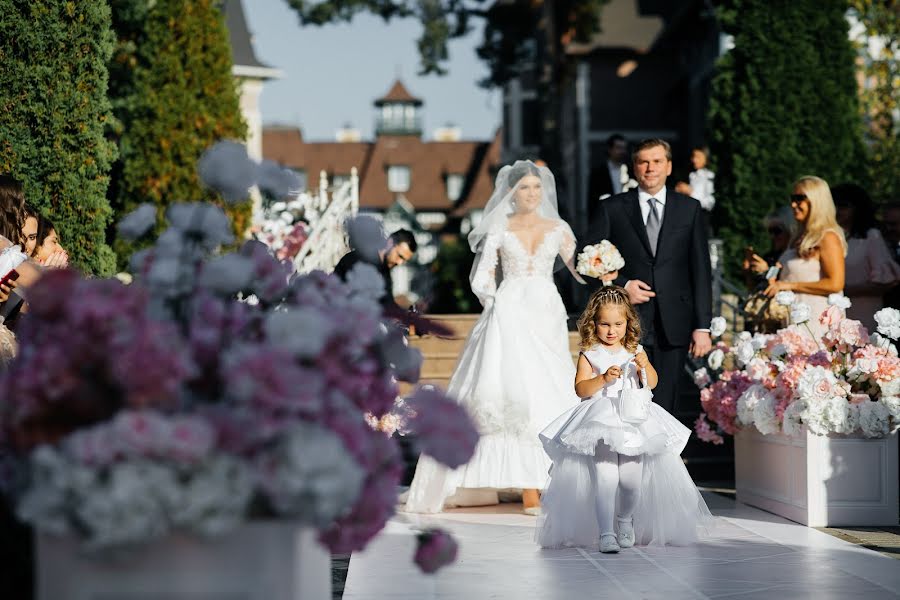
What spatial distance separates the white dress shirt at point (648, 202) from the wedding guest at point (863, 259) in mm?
2268

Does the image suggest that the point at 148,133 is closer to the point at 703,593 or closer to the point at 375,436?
the point at 703,593

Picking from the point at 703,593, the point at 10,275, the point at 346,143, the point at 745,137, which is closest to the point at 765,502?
the point at 703,593

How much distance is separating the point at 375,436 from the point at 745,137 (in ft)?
49.9

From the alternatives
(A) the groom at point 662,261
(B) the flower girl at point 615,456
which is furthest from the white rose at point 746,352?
(B) the flower girl at point 615,456

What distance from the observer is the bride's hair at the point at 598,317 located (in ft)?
23.6

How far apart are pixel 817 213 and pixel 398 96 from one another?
87512mm

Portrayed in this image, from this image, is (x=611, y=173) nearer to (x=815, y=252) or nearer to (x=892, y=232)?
(x=892, y=232)

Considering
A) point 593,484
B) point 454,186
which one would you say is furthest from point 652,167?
point 454,186

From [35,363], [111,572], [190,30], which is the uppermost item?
[190,30]

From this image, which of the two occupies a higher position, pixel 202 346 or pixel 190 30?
pixel 190 30

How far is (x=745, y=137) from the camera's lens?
57.8ft

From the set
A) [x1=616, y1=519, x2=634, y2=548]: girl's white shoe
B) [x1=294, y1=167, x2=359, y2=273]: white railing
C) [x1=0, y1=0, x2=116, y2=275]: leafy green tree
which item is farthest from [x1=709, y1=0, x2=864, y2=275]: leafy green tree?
[x1=616, y1=519, x2=634, y2=548]: girl's white shoe

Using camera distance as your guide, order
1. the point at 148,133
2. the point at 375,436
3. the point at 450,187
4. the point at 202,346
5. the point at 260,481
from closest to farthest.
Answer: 1. the point at 260,481
2. the point at 202,346
3. the point at 375,436
4. the point at 148,133
5. the point at 450,187

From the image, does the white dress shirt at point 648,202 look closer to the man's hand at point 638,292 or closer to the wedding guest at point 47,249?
the man's hand at point 638,292
